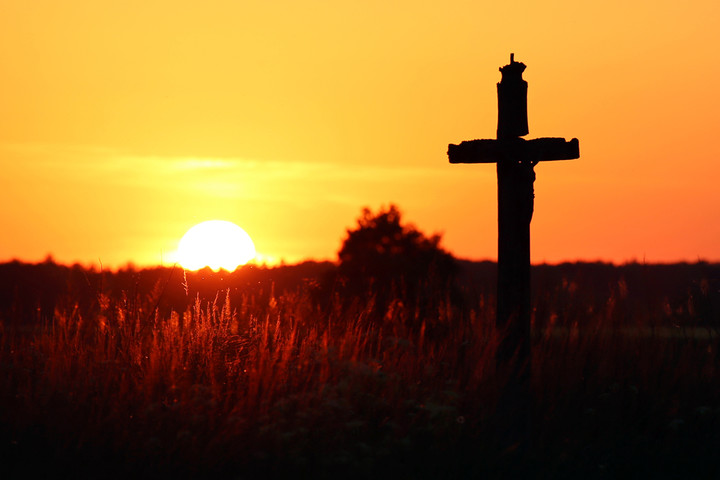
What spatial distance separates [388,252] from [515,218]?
440 inches

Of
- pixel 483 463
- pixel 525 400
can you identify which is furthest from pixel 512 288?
pixel 483 463

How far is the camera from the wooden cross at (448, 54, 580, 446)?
794 centimetres

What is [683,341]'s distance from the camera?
11289 millimetres

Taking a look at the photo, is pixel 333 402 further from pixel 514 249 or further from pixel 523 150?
pixel 523 150

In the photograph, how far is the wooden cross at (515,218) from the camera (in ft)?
26.1

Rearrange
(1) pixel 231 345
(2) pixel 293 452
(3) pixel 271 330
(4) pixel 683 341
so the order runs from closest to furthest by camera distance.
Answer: (2) pixel 293 452, (1) pixel 231 345, (3) pixel 271 330, (4) pixel 683 341

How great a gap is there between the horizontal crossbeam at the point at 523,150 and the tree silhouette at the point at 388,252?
10198mm

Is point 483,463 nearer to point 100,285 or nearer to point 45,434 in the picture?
point 45,434

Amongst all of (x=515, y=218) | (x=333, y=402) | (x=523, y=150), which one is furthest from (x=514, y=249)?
(x=333, y=402)

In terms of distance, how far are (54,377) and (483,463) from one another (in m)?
3.55

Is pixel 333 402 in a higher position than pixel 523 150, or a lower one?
lower

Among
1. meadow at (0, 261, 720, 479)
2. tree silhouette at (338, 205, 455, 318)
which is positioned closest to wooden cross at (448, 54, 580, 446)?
meadow at (0, 261, 720, 479)

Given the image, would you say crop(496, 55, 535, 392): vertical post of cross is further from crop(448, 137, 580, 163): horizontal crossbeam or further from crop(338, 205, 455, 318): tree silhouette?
crop(338, 205, 455, 318): tree silhouette

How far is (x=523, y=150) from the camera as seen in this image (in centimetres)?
795
